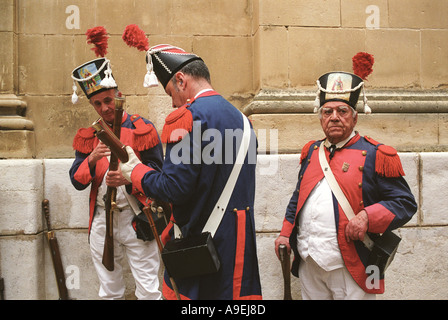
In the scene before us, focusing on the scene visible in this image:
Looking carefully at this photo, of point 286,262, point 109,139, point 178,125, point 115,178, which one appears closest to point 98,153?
point 115,178

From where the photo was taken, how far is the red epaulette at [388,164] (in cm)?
288

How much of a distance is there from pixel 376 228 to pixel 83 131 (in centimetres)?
227

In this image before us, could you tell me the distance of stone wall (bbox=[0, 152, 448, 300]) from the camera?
415cm

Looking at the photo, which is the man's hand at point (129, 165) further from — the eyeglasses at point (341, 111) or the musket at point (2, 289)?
the musket at point (2, 289)

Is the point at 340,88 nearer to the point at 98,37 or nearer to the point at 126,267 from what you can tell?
the point at 98,37

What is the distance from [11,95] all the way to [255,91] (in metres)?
2.39

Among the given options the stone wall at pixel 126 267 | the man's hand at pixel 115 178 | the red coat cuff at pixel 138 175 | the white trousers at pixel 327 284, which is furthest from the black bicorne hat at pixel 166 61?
the stone wall at pixel 126 267

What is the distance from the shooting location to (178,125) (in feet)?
7.81

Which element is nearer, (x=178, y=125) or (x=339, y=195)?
(x=178, y=125)

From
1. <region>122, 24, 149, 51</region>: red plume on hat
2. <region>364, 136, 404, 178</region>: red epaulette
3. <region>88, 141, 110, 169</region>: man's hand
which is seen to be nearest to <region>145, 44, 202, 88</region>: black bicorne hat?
<region>122, 24, 149, 51</region>: red plume on hat

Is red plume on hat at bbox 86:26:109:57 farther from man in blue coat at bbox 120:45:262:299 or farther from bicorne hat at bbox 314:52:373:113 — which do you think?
bicorne hat at bbox 314:52:373:113

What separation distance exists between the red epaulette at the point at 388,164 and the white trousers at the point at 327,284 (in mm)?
653

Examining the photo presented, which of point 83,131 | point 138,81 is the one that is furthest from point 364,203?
point 138,81

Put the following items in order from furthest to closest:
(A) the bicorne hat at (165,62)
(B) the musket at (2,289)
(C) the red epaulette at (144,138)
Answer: (B) the musket at (2,289) < (C) the red epaulette at (144,138) < (A) the bicorne hat at (165,62)
